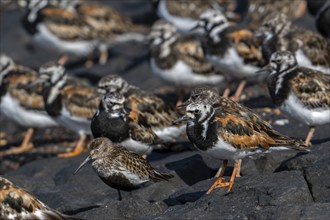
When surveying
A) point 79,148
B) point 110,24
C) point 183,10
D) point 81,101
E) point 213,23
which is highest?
point 213,23

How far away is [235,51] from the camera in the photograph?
1208 centimetres

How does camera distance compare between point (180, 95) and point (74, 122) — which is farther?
point (180, 95)

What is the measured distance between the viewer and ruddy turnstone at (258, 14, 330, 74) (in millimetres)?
11547

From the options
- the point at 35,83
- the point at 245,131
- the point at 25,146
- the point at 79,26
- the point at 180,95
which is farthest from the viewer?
the point at 79,26

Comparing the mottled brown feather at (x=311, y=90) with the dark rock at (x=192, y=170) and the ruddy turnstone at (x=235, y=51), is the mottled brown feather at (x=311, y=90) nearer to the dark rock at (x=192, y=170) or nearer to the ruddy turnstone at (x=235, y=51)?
the dark rock at (x=192, y=170)

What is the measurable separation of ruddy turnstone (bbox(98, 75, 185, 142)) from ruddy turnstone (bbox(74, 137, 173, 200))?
1833 mm

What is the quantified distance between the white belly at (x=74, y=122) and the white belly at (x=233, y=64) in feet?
6.78

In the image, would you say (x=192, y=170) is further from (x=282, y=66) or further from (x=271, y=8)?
(x=271, y=8)

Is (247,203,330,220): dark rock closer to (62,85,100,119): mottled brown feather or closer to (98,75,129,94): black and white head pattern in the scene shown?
(98,75,129,94): black and white head pattern

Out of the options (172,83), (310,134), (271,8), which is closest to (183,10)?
(271,8)

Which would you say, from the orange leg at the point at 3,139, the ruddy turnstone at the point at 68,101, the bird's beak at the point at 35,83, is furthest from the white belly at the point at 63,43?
the ruddy turnstone at the point at 68,101

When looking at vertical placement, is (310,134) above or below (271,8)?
above

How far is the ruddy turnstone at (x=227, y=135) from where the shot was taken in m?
8.21

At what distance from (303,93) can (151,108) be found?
210cm
